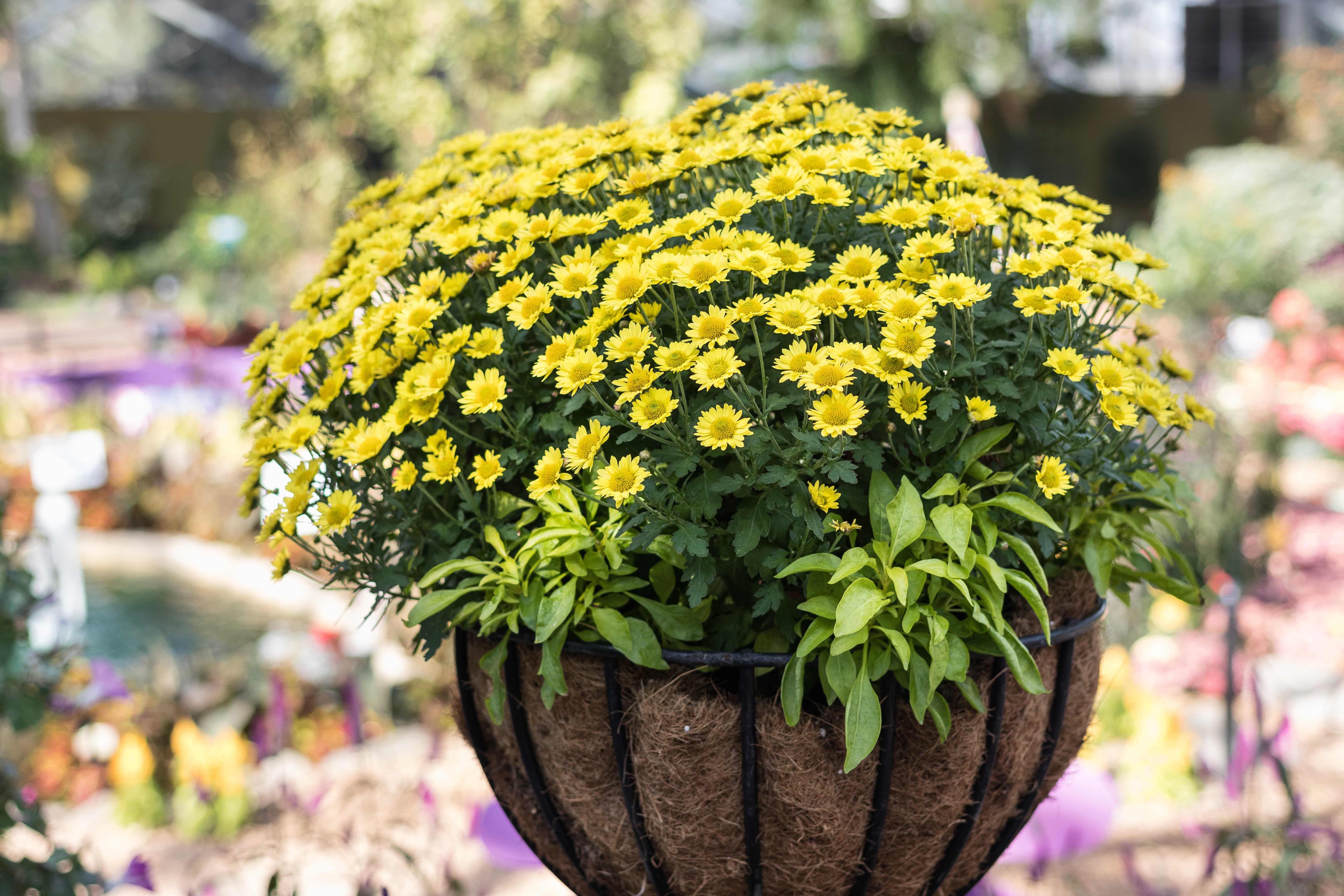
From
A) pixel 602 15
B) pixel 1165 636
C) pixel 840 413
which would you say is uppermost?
pixel 602 15

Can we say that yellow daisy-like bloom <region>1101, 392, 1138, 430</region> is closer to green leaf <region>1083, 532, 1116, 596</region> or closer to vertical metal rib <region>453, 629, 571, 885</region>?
green leaf <region>1083, 532, 1116, 596</region>

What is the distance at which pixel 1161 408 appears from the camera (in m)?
0.91

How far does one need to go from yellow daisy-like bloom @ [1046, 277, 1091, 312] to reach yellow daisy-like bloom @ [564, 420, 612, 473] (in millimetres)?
393

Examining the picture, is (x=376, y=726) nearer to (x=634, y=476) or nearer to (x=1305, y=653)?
(x=634, y=476)

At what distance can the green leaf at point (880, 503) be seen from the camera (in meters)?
0.83

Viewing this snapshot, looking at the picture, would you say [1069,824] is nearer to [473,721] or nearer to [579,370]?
[473,721]

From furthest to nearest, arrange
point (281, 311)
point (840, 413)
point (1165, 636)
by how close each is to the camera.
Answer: point (281, 311) → point (1165, 636) → point (840, 413)

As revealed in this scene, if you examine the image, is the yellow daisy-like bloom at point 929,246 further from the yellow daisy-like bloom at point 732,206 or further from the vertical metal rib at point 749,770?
the vertical metal rib at point 749,770

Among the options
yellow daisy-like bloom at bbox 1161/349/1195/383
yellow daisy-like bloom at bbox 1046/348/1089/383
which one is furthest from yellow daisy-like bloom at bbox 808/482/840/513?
yellow daisy-like bloom at bbox 1161/349/1195/383

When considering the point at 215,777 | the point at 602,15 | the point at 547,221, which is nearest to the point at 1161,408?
the point at 547,221

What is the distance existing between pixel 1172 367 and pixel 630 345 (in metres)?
0.60

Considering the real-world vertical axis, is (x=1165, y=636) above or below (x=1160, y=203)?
below

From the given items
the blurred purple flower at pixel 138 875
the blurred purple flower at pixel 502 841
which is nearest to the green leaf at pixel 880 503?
the blurred purple flower at pixel 502 841

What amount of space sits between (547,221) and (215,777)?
256cm
